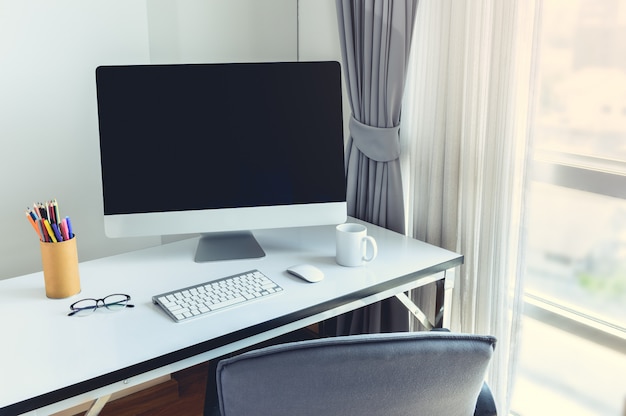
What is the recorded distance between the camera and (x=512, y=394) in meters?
1.69

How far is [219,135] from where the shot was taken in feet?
5.01

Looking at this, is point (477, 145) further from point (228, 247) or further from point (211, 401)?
point (211, 401)

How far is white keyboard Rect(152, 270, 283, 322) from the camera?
4.20ft

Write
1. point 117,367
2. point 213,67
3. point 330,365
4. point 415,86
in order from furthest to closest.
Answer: point 415,86
point 213,67
point 117,367
point 330,365

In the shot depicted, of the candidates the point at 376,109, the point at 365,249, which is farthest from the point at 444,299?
the point at 376,109

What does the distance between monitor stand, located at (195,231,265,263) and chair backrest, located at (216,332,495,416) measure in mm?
628

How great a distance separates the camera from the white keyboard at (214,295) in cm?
128

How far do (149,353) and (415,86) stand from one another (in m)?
1.06

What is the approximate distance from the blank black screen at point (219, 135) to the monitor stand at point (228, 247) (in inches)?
5.1

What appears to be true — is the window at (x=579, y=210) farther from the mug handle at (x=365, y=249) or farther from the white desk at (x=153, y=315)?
the mug handle at (x=365, y=249)

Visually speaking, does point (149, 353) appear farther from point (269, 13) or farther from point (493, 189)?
point (269, 13)

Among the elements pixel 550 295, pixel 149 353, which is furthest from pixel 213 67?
pixel 550 295

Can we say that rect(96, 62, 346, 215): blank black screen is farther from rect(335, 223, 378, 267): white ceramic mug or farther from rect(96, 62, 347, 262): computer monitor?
rect(335, 223, 378, 267): white ceramic mug

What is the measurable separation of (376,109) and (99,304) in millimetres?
Answer: 923
